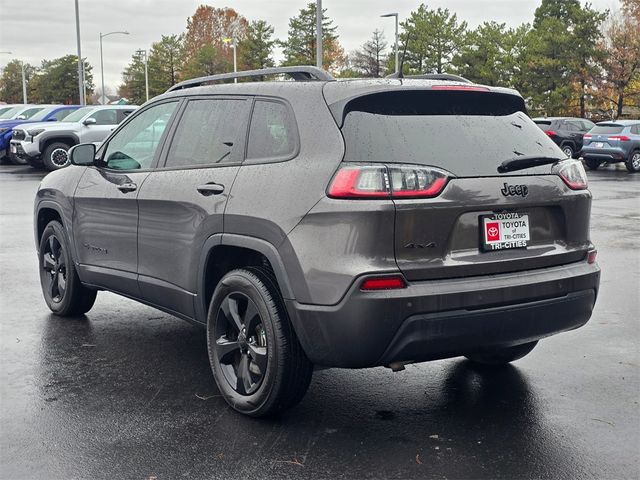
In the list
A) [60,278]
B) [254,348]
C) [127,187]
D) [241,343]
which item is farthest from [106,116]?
[254,348]

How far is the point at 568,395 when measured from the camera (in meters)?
4.72

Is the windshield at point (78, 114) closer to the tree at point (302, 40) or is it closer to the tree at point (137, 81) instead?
the tree at point (302, 40)

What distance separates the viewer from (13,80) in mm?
110250

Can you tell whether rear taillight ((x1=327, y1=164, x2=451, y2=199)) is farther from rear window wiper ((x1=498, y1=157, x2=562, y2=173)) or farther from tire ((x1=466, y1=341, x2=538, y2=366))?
tire ((x1=466, y1=341, x2=538, y2=366))

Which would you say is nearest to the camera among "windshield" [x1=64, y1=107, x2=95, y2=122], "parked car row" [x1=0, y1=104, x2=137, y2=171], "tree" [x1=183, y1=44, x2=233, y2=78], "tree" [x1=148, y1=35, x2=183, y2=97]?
"parked car row" [x1=0, y1=104, x2=137, y2=171]

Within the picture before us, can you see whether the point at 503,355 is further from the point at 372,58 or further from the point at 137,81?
the point at 137,81

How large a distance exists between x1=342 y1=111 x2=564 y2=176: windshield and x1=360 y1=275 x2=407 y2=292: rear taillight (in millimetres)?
554

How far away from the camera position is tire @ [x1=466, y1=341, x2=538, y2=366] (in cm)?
509

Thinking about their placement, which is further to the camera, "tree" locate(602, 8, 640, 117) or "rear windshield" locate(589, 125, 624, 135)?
"tree" locate(602, 8, 640, 117)

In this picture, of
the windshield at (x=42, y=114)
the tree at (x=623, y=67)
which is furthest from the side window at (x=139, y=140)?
the tree at (x=623, y=67)

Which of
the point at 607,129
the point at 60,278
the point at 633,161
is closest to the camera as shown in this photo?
the point at 60,278

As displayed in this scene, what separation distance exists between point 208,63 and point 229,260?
249 ft

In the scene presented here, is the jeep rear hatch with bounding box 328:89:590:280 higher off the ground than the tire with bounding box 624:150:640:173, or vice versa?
the jeep rear hatch with bounding box 328:89:590:280

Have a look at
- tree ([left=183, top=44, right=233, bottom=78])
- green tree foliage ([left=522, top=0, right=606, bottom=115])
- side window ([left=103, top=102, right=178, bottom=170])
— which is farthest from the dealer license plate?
tree ([left=183, top=44, right=233, bottom=78])
